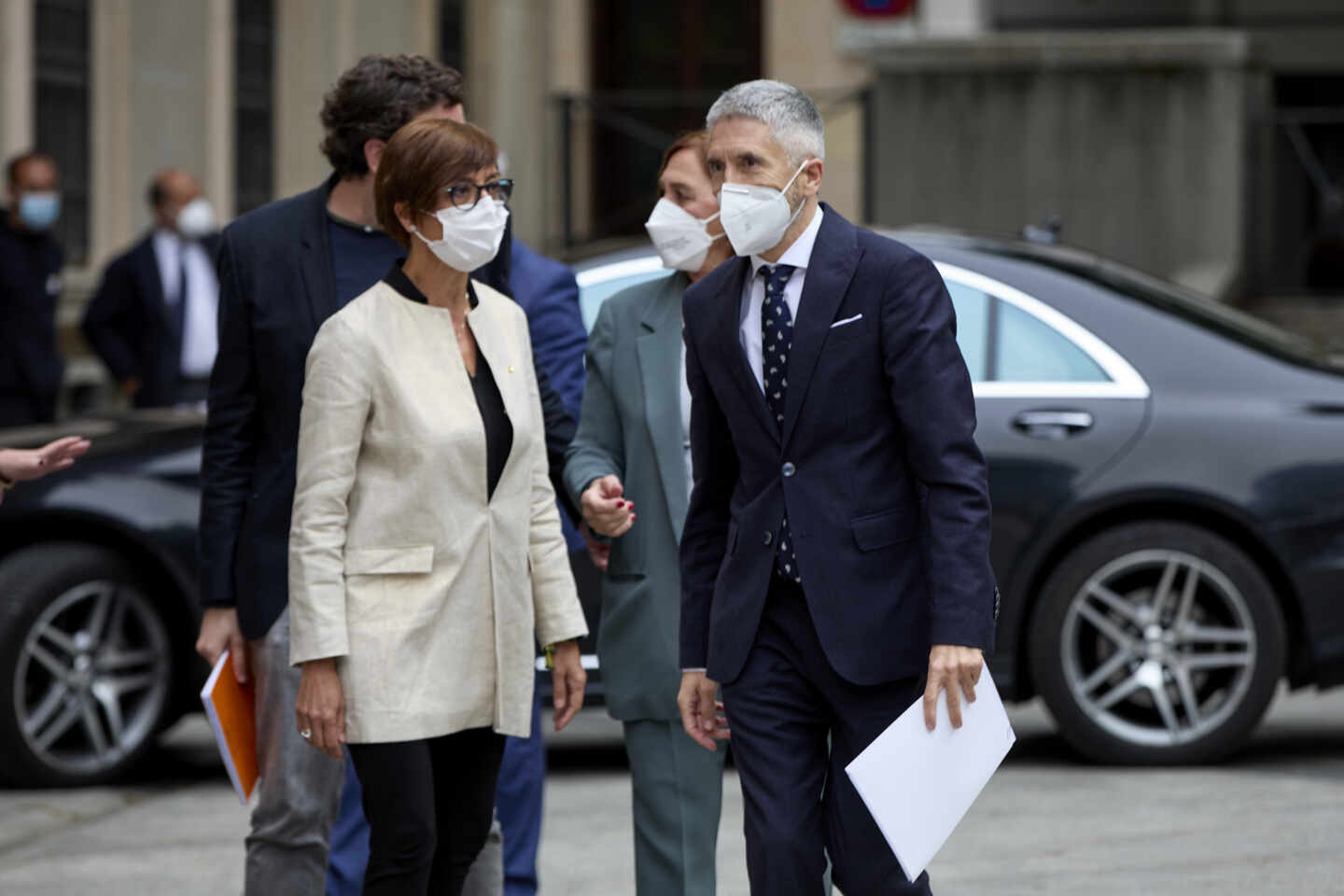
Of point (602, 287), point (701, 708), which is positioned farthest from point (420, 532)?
point (602, 287)

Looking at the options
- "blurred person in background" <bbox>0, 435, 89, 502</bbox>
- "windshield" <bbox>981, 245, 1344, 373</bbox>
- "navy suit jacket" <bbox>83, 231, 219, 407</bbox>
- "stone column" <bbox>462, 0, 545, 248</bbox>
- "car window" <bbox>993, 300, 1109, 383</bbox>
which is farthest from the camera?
"stone column" <bbox>462, 0, 545, 248</bbox>

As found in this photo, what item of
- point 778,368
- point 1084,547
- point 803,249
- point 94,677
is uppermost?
point 803,249

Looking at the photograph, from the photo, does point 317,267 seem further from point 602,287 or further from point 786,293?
point 602,287

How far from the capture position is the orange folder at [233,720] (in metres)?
4.46

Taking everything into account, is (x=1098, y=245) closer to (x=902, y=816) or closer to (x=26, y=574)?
(x=26, y=574)

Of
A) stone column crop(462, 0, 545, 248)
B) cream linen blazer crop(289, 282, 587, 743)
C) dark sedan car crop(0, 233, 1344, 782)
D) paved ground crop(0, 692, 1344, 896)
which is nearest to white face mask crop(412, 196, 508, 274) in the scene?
cream linen blazer crop(289, 282, 587, 743)

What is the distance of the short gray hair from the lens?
3.99m

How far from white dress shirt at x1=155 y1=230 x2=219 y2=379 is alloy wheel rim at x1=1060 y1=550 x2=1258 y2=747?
5.22m

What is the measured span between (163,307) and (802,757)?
771cm

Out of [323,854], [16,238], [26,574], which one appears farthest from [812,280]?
[16,238]

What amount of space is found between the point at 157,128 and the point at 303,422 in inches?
476

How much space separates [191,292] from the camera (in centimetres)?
1127

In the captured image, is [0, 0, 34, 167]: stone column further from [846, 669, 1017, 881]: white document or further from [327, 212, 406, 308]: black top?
[846, 669, 1017, 881]: white document

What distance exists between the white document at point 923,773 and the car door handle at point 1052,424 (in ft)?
11.8
